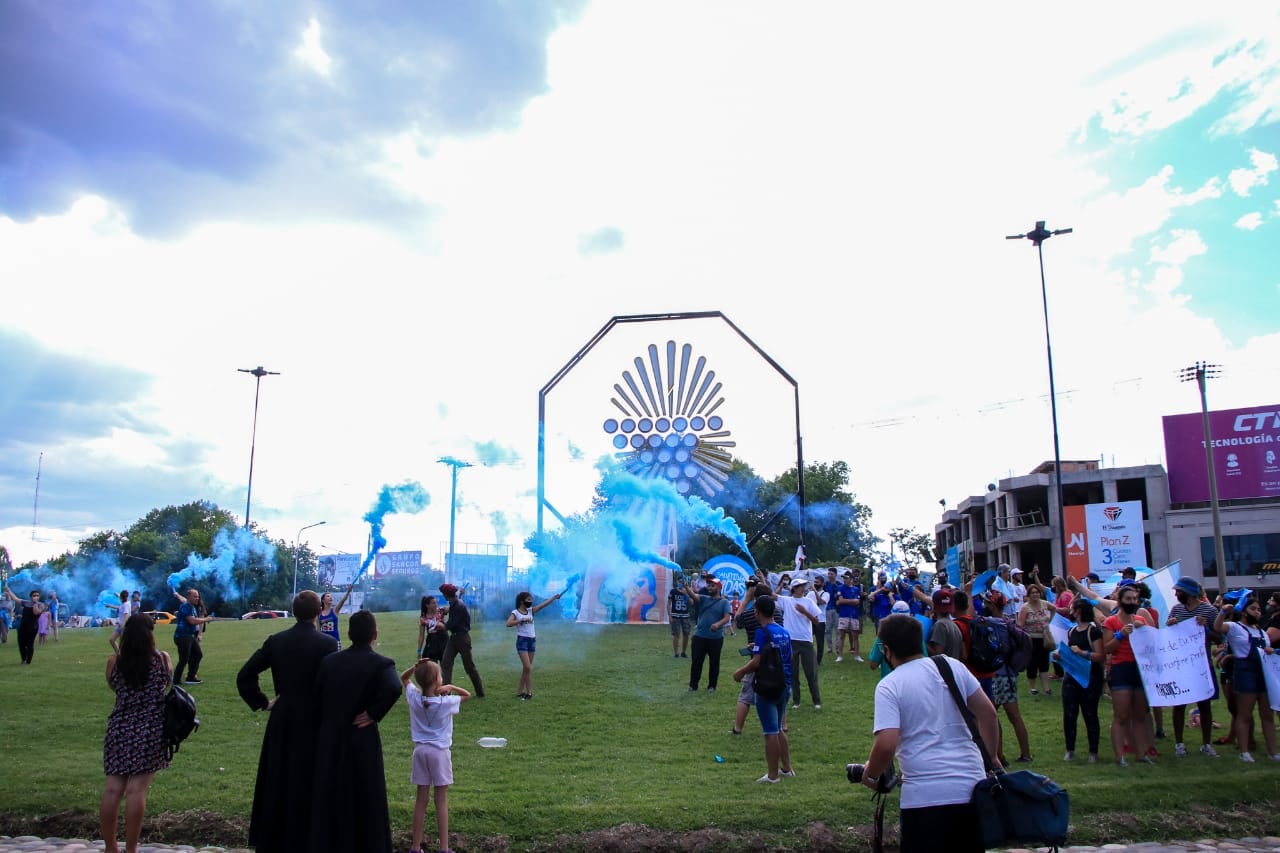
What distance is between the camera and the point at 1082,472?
5388 cm

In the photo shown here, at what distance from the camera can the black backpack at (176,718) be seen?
6.93 m

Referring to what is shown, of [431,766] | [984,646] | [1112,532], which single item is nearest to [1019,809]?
[431,766]

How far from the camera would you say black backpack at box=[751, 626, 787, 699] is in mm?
9070

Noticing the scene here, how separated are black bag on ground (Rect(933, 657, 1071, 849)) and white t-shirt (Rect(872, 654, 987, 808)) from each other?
0.34 ft

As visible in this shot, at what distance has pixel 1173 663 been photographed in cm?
1021

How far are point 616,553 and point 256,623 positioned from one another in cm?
1303

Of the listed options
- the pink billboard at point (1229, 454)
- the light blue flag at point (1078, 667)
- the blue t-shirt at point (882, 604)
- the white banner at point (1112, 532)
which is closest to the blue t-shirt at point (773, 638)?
the light blue flag at point (1078, 667)

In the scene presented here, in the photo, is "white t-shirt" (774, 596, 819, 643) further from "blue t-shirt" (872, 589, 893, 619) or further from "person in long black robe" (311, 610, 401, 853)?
"person in long black robe" (311, 610, 401, 853)

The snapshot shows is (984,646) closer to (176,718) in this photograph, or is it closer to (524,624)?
(524,624)

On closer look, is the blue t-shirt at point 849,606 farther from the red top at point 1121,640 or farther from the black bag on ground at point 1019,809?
the black bag on ground at point 1019,809

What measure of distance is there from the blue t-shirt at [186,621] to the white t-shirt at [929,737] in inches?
541

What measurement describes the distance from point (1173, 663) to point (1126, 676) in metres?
0.74

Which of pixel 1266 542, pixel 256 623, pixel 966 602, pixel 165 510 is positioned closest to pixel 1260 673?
pixel 966 602

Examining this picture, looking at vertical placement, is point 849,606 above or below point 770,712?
above
